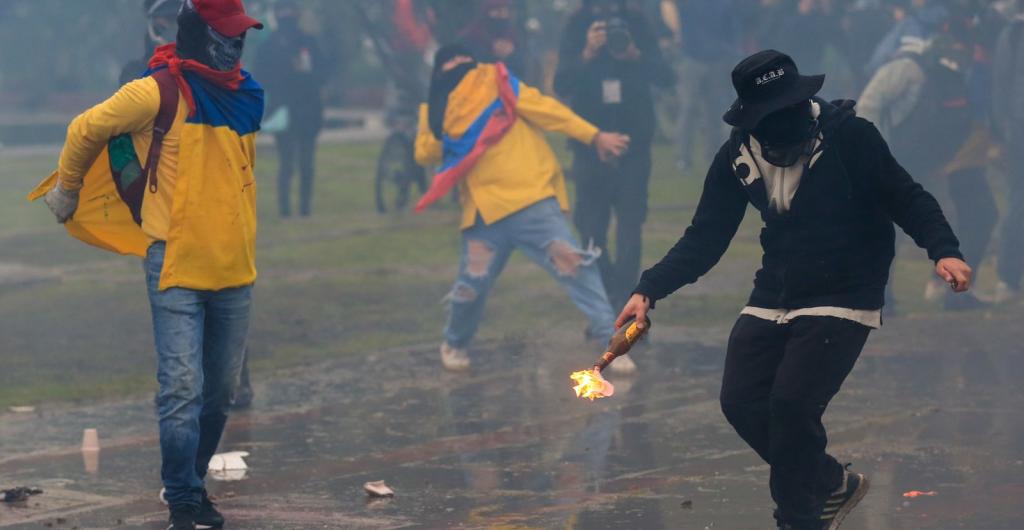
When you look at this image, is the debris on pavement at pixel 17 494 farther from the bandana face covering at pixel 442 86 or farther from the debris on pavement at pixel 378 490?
the bandana face covering at pixel 442 86

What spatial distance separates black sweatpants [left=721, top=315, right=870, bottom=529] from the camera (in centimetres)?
540

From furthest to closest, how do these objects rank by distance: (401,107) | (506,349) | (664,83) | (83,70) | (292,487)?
(83,70)
(401,107)
(664,83)
(506,349)
(292,487)

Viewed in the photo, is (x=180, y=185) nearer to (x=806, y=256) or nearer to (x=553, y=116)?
(x=806, y=256)

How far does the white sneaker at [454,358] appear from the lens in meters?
9.91

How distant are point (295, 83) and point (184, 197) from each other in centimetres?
1144

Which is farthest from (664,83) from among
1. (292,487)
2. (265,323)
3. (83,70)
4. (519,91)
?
(83,70)

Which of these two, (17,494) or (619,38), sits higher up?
(619,38)

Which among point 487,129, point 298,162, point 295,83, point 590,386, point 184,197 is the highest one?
point 184,197

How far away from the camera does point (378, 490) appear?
6.80 m

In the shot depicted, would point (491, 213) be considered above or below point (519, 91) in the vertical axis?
below

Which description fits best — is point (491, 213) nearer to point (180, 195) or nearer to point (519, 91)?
point (519, 91)

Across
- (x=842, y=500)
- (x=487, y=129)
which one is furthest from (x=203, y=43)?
(x=487, y=129)

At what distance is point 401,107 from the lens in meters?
18.7

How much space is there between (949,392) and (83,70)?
28.9 metres
